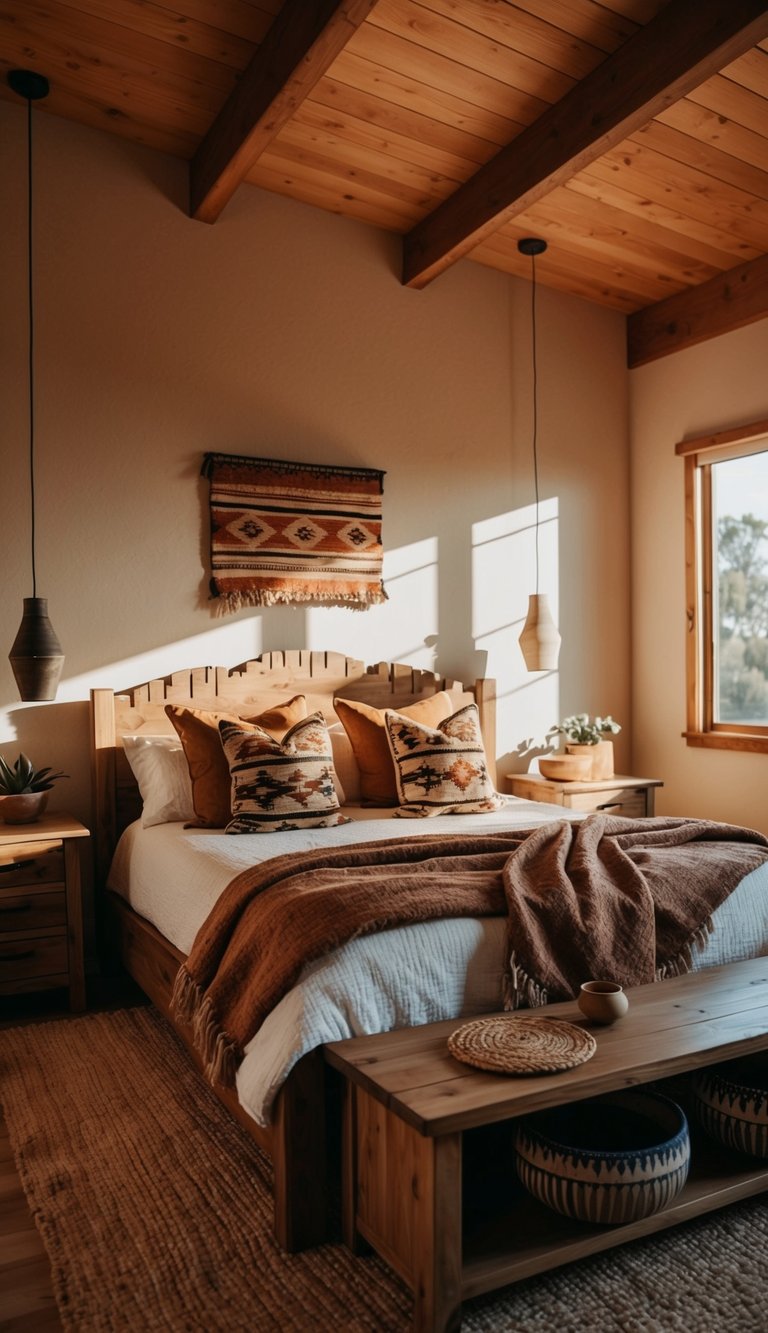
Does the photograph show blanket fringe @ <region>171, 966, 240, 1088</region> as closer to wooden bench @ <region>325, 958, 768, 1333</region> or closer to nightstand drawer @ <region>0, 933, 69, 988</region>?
wooden bench @ <region>325, 958, 768, 1333</region>

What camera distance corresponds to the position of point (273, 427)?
416 centimetres

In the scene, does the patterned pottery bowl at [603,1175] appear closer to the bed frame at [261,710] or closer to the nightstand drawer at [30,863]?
the bed frame at [261,710]

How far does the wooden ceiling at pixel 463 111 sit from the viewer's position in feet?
9.76

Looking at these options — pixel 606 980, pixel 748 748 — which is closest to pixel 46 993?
pixel 606 980

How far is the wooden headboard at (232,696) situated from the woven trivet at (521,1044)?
2091 mm

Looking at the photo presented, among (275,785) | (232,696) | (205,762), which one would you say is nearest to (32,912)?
(205,762)

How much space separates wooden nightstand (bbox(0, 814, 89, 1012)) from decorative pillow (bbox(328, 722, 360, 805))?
1016 mm

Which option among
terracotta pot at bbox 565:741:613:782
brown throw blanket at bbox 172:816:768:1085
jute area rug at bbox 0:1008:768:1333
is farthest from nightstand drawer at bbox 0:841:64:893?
terracotta pot at bbox 565:741:613:782

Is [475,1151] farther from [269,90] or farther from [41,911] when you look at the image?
[269,90]

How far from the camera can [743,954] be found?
2512mm

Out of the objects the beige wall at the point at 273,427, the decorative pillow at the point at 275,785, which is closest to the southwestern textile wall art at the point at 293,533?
the beige wall at the point at 273,427

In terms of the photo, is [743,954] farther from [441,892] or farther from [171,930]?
[171,930]

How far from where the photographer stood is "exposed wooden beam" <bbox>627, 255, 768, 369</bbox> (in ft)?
14.2

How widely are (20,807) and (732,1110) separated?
2.40 meters
